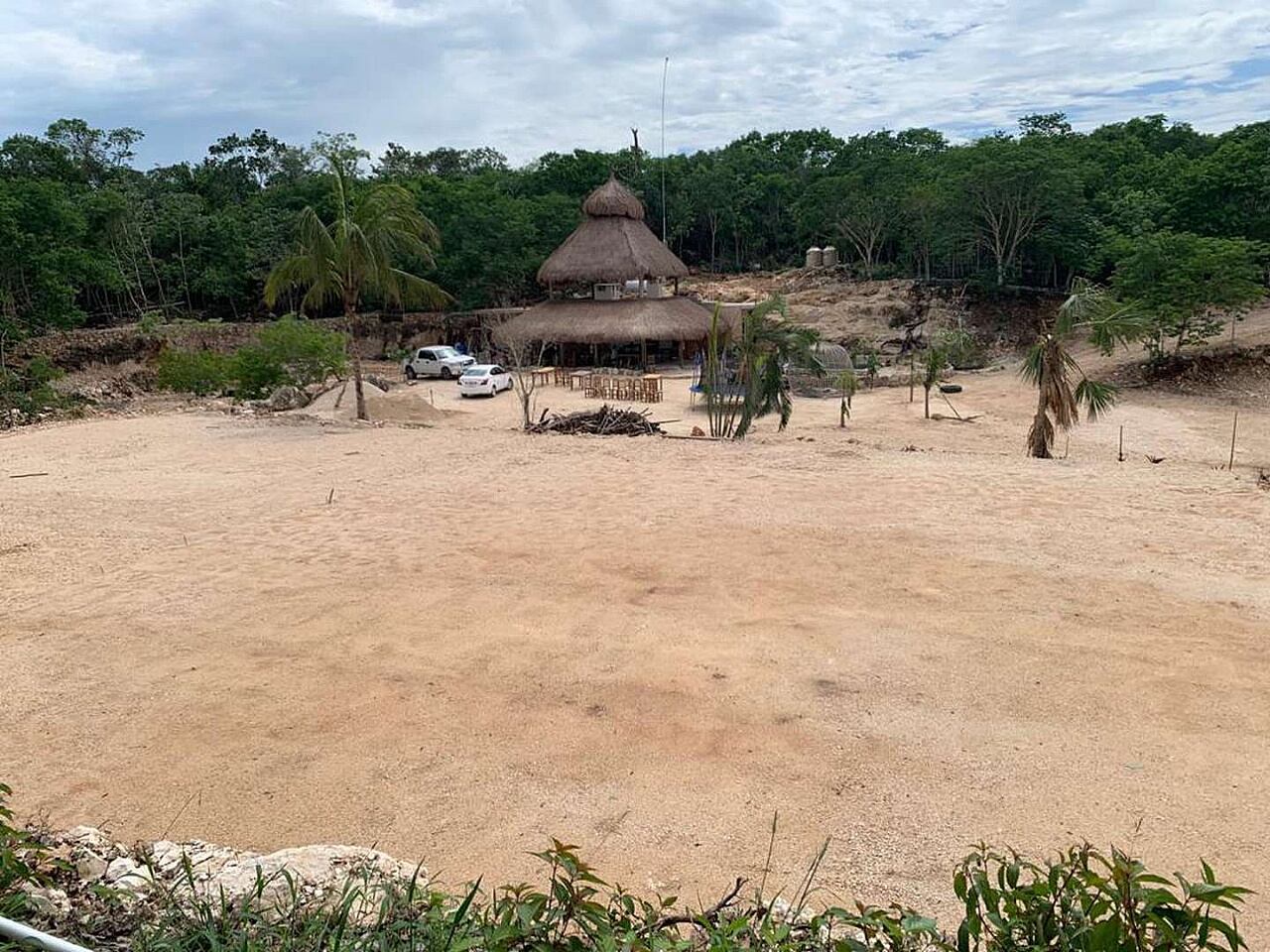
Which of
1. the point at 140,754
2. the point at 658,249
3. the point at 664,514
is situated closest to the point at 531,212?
the point at 658,249

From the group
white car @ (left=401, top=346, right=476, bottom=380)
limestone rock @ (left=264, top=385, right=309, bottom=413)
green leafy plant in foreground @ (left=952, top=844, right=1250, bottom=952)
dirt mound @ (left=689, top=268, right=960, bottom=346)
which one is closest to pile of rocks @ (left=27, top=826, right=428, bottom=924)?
green leafy plant in foreground @ (left=952, top=844, right=1250, bottom=952)

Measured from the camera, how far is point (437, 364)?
101 feet

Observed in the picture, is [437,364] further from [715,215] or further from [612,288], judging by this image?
[715,215]

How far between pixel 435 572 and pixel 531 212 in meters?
34.3

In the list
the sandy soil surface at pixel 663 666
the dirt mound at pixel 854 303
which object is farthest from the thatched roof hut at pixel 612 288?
the sandy soil surface at pixel 663 666

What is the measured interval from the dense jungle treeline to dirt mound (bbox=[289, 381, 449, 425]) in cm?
660

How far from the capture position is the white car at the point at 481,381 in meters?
26.8

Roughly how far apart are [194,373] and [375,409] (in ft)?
25.3

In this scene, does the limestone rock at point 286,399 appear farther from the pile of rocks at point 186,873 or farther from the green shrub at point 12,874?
the green shrub at point 12,874

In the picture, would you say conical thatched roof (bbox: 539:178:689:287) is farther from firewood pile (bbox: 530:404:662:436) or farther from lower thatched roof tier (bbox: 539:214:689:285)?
firewood pile (bbox: 530:404:662:436)

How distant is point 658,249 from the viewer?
34.9m

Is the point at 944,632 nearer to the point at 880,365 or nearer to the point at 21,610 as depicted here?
the point at 21,610

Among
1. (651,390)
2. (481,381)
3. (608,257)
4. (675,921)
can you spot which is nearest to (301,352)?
(481,381)

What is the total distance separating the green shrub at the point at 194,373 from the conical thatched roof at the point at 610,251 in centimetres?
1286
